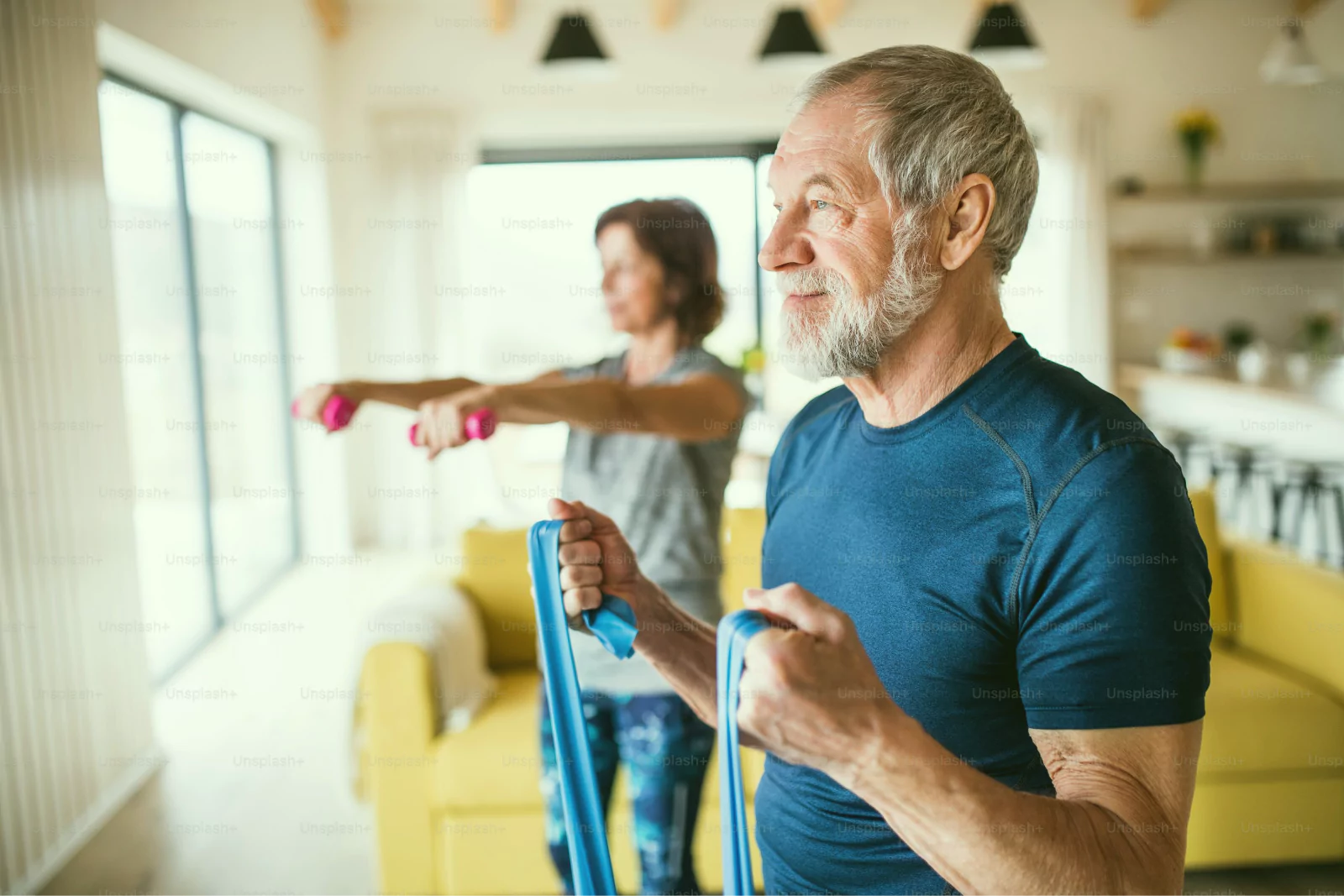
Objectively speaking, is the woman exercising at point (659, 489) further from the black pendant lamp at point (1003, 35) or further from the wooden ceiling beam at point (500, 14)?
the wooden ceiling beam at point (500, 14)

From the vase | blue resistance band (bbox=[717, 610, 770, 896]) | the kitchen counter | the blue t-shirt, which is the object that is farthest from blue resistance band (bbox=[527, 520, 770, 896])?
the vase

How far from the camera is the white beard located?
3.19ft

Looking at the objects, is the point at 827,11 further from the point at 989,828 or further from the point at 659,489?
the point at 989,828

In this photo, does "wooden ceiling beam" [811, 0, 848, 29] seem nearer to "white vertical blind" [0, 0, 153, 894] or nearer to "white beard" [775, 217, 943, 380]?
"white vertical blind" [0, 0, 153, 894]

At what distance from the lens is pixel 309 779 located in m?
3.15

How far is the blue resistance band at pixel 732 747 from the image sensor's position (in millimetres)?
722

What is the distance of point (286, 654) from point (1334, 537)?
4.86 meters

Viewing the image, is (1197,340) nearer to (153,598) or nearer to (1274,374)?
(1274,374)

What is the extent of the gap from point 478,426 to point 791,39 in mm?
3355

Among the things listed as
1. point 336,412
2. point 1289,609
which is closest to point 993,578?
point 336,412

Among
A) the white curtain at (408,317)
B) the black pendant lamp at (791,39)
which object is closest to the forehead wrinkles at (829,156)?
the black pendant lamp at (791,39)

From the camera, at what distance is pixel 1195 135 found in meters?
6.32

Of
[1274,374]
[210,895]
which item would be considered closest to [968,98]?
[210,895]

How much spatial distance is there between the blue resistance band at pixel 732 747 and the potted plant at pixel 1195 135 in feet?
22.1
